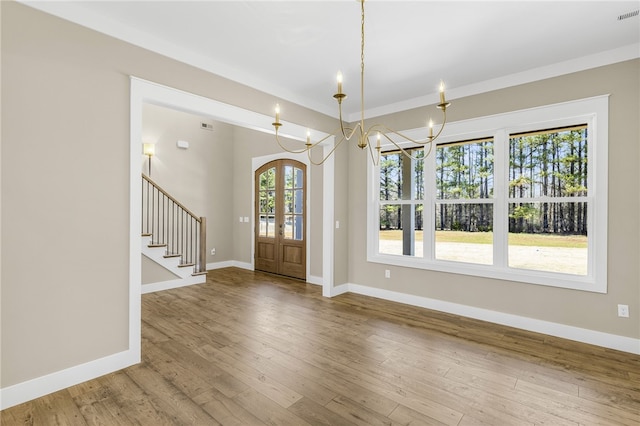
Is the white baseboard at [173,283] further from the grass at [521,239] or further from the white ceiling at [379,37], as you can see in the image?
the grass at [521,239]

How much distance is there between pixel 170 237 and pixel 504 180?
5987mm

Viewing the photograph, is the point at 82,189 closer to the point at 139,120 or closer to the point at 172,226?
the point at 139,120

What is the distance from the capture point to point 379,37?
9.46 feet

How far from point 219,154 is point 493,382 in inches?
268

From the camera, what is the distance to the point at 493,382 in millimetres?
2518

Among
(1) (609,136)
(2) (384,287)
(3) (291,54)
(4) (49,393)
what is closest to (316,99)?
(3) (291,54)

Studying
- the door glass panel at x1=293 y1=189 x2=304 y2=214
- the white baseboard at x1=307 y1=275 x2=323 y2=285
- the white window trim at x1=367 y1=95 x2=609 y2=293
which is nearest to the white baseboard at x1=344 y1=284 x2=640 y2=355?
the white window trim at x1=367 y1=95 x2=609 y2=293

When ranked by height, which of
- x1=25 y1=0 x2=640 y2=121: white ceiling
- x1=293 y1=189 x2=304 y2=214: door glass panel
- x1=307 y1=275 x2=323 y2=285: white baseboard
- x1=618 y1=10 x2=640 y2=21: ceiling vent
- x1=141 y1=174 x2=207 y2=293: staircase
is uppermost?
x1=618 y1=10 x2=640 y2=21: ceiling vent

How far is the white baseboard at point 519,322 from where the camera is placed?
3114 mm

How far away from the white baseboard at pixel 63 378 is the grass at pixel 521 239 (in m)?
3.80

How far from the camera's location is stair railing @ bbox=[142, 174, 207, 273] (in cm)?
598

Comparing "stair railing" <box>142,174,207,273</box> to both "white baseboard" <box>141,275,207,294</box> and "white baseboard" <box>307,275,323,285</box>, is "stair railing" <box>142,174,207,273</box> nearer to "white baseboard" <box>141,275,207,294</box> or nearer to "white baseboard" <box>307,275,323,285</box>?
"white baseboard" <box>141,275,207,294</box>

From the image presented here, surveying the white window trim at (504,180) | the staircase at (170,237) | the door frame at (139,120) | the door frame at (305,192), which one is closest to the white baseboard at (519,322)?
the white window trim at (504,180)

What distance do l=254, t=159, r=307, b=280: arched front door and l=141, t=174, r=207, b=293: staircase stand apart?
139 centimetres
